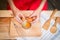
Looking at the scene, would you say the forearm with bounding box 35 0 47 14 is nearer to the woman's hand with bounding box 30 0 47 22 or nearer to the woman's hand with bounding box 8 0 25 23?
the woman's hand with bounding box 30 0 47 22

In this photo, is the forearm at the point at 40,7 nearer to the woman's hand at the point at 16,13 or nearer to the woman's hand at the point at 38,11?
the woman's hand at the point at 38,11

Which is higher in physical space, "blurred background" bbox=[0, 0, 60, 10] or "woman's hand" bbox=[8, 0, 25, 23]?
"blurred background" bbox=[0, 0, 60, 10]

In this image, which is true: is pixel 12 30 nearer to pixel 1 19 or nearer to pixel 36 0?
pixel 1 19

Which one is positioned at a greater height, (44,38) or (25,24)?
(25,24)

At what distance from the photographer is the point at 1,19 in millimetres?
1139

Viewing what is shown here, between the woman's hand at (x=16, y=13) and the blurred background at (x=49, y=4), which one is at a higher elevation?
the blurred background at (x=49, y=4)

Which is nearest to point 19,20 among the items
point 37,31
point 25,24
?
point 25,24

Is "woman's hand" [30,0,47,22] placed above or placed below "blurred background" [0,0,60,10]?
below

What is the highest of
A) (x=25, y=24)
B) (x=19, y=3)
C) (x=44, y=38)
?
(x=19, y=3)

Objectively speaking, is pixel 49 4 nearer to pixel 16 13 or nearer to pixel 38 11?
pixel 38 11

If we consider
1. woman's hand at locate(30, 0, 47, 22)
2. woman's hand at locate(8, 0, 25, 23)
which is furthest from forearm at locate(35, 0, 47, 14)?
woman's hand at locate(8, 0, 25, 23)

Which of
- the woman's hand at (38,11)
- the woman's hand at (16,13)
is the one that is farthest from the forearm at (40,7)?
the woman's hand at (16,13)

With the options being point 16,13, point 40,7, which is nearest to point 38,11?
point 40,7

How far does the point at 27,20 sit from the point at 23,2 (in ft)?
0.46
